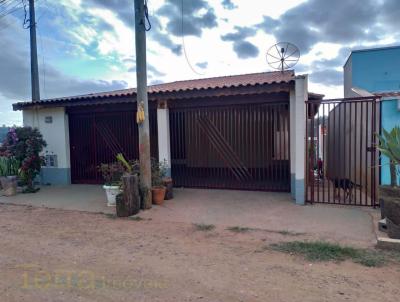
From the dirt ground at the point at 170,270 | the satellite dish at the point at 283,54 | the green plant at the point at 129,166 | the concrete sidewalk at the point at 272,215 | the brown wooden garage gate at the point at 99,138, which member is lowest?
the dirt ground at the point at 170,270

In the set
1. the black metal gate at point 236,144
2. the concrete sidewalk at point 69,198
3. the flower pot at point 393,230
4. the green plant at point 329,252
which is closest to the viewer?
the green plant at point 329,252

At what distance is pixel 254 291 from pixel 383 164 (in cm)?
501

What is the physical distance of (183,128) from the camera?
8930mm

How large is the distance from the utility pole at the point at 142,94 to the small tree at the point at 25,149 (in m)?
4.31

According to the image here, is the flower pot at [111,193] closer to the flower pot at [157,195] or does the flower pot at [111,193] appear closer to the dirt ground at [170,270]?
the flower pot at [157,195]

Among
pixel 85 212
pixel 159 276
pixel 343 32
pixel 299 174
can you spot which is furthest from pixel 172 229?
pixel 343 32

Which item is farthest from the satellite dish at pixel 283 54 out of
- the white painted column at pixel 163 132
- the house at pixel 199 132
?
the white painted column at pixel 163 132

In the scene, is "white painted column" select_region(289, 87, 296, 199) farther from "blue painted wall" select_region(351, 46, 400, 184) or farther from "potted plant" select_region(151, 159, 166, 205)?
"blue painted wall" select_region(351, 46, 400, 184)

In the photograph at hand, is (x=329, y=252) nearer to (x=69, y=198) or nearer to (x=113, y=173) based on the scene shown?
(x=113, y=173)

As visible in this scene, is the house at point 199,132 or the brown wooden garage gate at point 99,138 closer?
the house at point 199,132

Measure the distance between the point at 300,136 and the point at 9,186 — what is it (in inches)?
328

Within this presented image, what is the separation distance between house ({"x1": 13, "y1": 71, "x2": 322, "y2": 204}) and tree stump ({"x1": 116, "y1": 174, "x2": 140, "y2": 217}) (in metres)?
2.19

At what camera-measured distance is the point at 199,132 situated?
350 inches

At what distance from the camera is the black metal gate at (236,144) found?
321 inches
